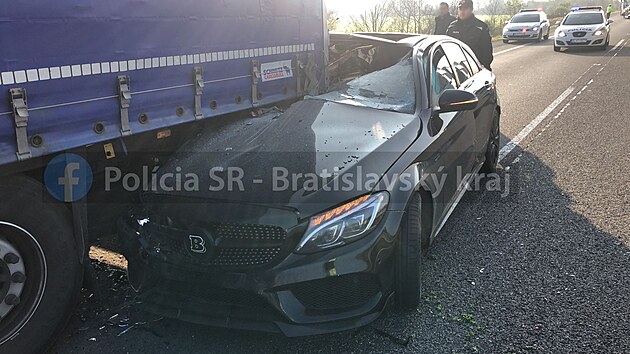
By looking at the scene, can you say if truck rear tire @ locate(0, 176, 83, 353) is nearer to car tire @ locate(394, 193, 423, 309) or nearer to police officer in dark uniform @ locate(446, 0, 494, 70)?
car tire @ locate(394, 193, 423, 309)

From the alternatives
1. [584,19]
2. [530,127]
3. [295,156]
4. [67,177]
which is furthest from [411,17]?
[67,177]

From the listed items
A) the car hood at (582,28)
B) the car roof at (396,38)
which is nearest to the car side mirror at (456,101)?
the car roof at (396,38)

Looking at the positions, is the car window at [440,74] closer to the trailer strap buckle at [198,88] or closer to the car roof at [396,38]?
the car roof at [396,38]

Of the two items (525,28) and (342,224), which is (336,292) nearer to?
(342,224)

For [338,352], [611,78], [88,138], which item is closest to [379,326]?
[338,352]

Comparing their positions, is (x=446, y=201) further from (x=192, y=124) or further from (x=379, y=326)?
(x=192, y=124)

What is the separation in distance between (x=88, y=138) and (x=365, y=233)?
5.28 ft

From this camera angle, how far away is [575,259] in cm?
413

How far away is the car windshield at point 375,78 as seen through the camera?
14.2ft

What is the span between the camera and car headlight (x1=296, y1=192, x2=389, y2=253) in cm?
295

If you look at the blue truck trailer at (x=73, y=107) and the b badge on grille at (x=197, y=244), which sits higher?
the blue truck trailer at (x=73, y=107)

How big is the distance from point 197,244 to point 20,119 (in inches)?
41.3

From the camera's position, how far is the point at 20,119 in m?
2.83

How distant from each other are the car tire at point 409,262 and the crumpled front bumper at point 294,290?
4.8 inches
